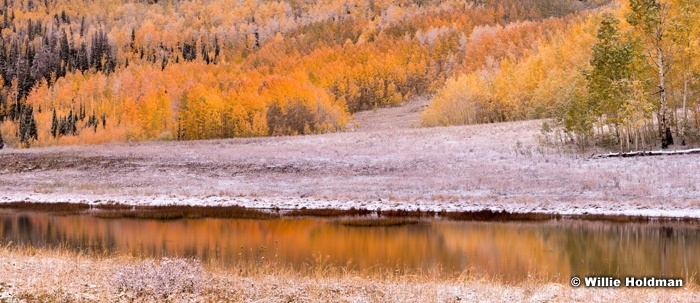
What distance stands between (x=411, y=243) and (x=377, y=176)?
2121 centimetres

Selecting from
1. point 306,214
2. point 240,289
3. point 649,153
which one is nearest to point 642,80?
point 649,153

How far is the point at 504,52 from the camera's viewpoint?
164m

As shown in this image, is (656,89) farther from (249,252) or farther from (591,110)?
(249,252)

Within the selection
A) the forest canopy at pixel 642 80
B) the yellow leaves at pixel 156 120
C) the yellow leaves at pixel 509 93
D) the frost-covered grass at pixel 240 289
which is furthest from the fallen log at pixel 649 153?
the yellow leaves at pixel 156 120

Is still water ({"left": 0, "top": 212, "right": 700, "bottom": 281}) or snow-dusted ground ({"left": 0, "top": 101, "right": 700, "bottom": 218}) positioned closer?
still water ({"left": 0, "top": 212, "right": 700, "bottom": 281})

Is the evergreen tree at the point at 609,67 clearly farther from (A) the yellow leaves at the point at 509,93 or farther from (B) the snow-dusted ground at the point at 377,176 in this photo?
(A) the yellow leaves at the point at 509,93

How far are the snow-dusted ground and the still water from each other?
5035 millimetres

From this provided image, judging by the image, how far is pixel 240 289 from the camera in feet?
41.2

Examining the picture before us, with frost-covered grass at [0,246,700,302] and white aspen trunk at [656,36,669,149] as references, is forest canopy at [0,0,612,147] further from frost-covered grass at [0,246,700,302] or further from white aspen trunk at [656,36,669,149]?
frost-covered grass at [0,246,700,302]

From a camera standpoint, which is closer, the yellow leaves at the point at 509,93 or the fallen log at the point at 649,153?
the fallen log at the point at 649,153

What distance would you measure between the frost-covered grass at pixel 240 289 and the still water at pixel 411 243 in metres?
3.32

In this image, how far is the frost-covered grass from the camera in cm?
1169

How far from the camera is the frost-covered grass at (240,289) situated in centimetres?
1169

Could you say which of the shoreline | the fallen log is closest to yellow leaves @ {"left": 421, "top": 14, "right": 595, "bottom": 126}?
the fallen log
